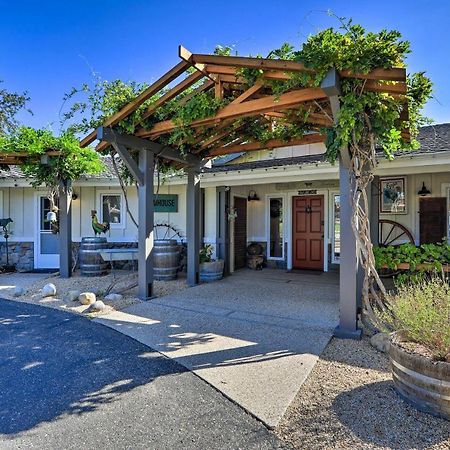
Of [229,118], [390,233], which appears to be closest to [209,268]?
[229,118]

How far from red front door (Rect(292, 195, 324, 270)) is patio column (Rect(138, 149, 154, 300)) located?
4.54 meters

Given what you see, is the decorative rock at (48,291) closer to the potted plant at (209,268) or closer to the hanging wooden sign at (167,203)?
the potted plant at (209,268)

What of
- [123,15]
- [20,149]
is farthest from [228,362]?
[123,15]

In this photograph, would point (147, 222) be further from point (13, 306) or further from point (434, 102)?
point (434, 102)

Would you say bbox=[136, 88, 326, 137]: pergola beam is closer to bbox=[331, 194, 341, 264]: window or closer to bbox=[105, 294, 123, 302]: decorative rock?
bbox=[105, 294, 123, 302]: decorative rock

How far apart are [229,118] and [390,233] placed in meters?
5.32

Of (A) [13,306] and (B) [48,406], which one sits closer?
(B) [48,406]

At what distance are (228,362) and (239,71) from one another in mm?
3125

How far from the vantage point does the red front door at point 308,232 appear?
28.6 feet

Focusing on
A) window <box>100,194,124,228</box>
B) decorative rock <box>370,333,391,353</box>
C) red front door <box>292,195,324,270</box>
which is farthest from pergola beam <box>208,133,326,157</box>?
window <box>100,194,124,228</box>

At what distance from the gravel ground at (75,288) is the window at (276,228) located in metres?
2.95

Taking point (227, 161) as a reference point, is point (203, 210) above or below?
below

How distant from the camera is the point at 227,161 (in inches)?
378

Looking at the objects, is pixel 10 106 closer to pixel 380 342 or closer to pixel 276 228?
pixel 276 228
